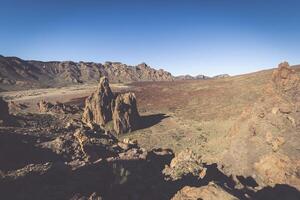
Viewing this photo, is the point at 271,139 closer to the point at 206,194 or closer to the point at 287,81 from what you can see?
the point at 287,81

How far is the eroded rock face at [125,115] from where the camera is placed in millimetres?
44531

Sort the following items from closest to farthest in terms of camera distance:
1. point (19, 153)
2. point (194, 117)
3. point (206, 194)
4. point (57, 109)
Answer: point (206, 194) < point (19, 153) < point (194, 117) < point (57, 109)

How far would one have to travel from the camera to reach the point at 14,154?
14.7 meters

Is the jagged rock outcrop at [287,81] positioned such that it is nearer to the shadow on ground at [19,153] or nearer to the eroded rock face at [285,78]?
the eroded rock face at [285,78]

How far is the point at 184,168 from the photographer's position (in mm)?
17812

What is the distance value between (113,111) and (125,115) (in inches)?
85.5

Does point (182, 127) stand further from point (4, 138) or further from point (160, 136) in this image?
point (4, 138)

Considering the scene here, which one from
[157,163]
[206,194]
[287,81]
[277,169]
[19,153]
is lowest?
[157,163]

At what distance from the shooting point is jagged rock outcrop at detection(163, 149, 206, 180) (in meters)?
17.1

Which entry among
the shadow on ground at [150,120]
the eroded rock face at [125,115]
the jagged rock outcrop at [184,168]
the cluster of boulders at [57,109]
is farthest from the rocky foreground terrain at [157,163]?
the cluster of boulders at [57,109]

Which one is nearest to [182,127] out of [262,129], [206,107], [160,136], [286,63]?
[160,136]

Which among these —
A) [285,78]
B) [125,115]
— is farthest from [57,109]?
[285,78]

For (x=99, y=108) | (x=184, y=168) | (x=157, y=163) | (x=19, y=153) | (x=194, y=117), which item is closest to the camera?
(x=19, y=153)

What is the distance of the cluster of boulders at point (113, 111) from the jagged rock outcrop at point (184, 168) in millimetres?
25682
